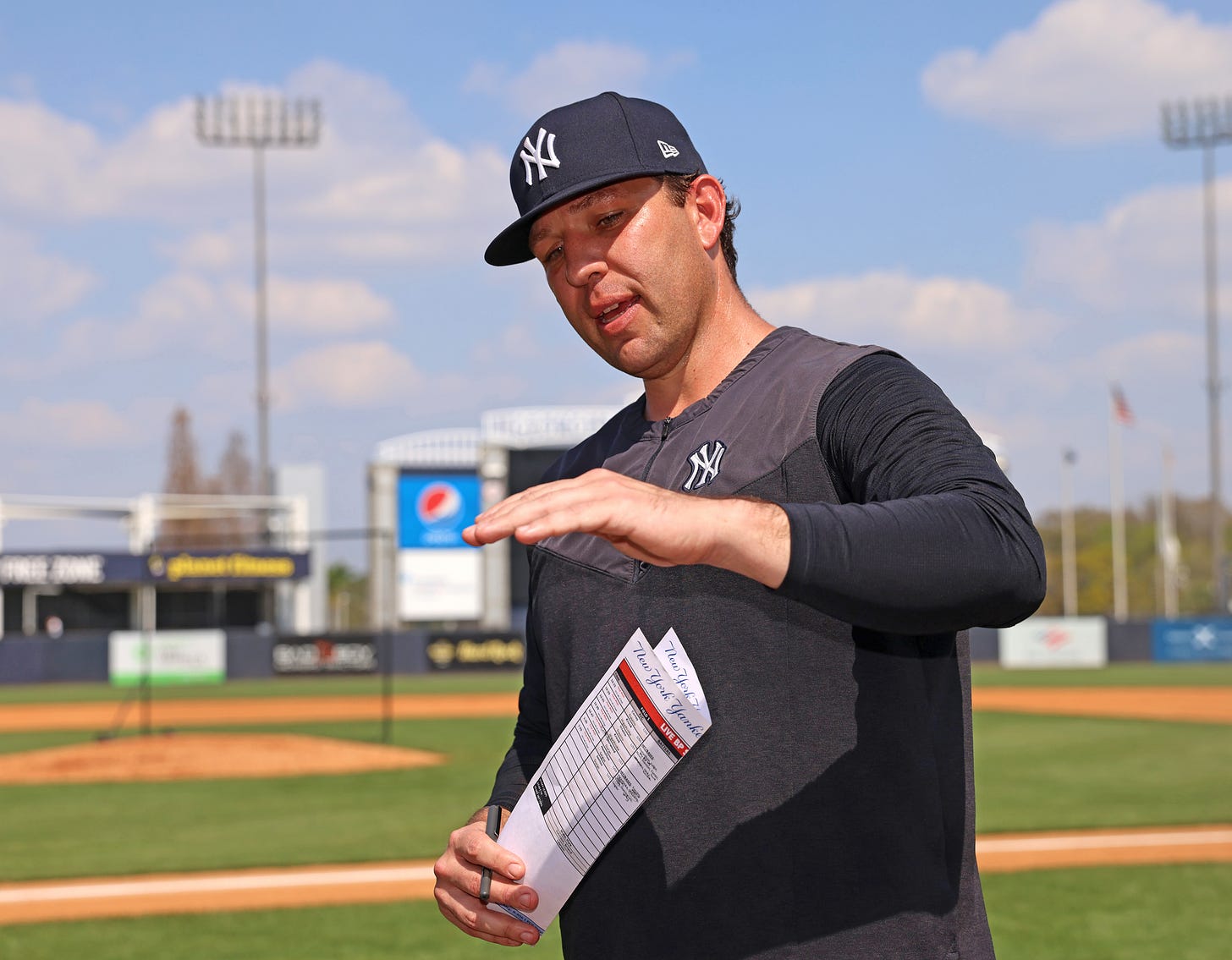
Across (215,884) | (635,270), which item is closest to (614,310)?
(635,270)

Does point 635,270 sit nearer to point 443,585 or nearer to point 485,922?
point 485,922

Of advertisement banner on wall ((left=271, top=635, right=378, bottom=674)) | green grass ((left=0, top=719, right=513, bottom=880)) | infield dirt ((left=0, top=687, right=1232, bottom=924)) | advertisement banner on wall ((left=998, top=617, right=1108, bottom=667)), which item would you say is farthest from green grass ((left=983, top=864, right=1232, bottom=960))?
advertisement banner on wall ((left=998, top=617, right=1108, bottom=667))

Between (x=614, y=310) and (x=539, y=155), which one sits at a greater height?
(x=539, y=155)

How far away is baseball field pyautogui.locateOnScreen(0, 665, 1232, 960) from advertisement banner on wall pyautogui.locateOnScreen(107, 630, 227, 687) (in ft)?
38.3

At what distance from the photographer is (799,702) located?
5.51ft

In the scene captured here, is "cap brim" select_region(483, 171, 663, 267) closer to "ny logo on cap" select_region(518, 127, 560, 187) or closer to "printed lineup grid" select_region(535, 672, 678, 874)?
"ny logo on cap" select_region(518, 127, 560, 187)

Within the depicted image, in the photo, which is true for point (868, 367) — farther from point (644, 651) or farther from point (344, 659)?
point (344, 659)

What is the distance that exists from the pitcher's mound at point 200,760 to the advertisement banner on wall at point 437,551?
27.0 meters

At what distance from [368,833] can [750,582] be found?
34.7 feet

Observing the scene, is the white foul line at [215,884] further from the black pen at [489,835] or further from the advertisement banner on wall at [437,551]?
the advertisement banner on wall at [437,551]

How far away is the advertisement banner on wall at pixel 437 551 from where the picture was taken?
1877 inches

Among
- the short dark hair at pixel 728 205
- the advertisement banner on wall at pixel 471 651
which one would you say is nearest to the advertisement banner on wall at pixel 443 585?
the advertisement banner on wall at pixel 471 651

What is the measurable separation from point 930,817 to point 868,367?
1.91ft

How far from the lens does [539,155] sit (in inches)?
74.6
